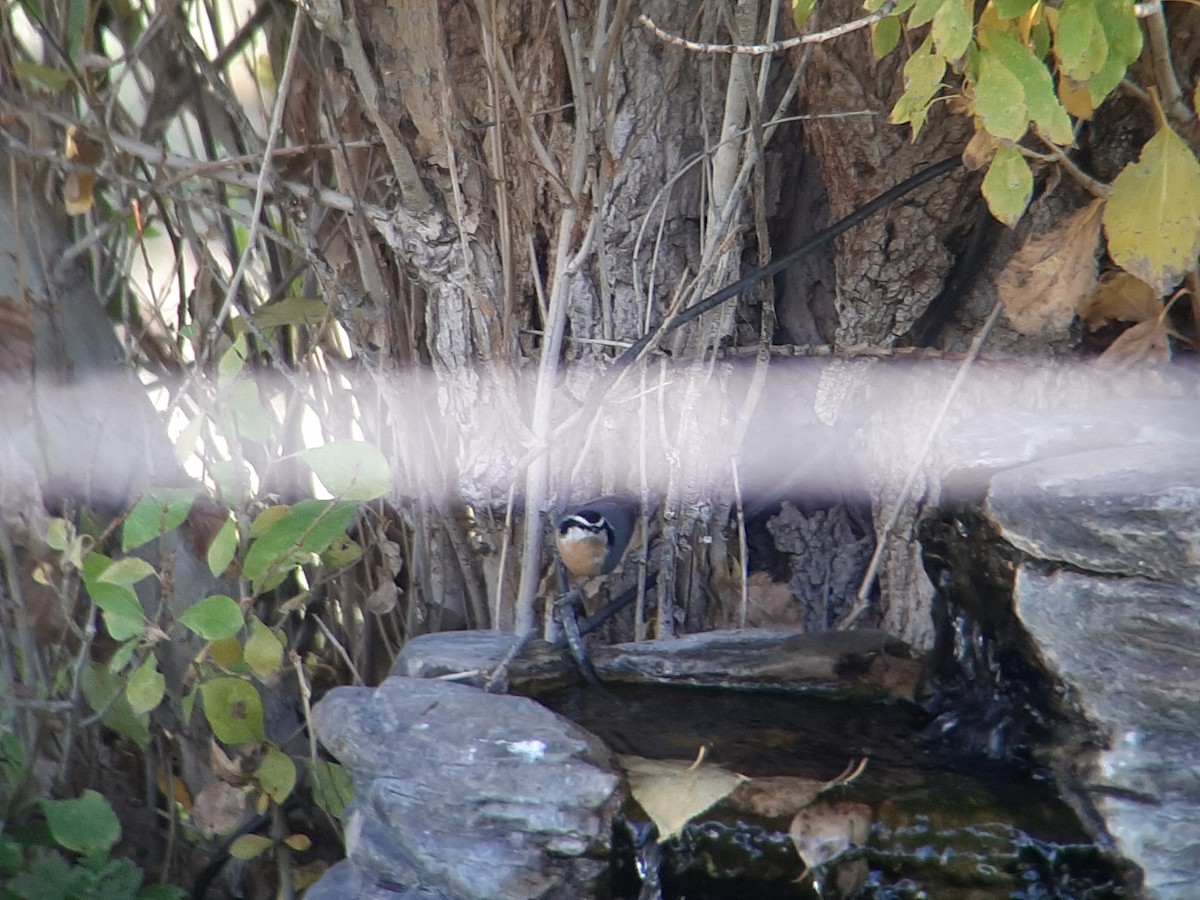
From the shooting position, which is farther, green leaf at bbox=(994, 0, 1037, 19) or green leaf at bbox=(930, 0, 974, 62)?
green leaf at bbox=(994, 0, 1037, 19)

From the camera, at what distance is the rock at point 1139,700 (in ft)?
5.15

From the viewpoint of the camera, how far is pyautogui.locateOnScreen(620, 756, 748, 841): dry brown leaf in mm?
1702

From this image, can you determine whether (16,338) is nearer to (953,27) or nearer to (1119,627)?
(953,27)

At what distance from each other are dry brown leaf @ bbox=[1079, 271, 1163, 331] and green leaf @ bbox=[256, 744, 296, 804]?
1822mm

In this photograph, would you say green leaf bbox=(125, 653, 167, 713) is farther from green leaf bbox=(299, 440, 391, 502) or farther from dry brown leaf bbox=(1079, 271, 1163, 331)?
dry brown leaf bbox=(1079, 271, 1163, 331)

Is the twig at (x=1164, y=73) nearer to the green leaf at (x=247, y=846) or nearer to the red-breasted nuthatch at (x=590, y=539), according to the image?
the red-breasted nuthatch at (x=590, y=539)

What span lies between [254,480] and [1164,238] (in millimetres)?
2144

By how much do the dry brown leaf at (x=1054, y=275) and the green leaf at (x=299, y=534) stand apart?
51.0 inches

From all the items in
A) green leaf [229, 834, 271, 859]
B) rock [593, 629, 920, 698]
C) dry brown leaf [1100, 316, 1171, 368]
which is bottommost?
green leaf [229, 834, 271, 859]

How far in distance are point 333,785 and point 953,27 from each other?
6.09 ft

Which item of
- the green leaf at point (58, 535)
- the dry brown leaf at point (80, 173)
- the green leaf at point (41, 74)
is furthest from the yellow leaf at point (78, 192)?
the green leaf at point (58, 535)

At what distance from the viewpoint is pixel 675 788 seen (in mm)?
1741

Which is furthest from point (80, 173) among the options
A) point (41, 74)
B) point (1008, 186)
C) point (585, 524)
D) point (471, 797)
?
point (1008, 186)

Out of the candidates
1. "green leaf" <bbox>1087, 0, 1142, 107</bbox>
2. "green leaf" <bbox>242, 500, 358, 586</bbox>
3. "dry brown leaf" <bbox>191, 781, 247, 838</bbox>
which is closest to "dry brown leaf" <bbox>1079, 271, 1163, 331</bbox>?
"green leaf" <bbox>1087, 0, 1142, 107</bbox>
